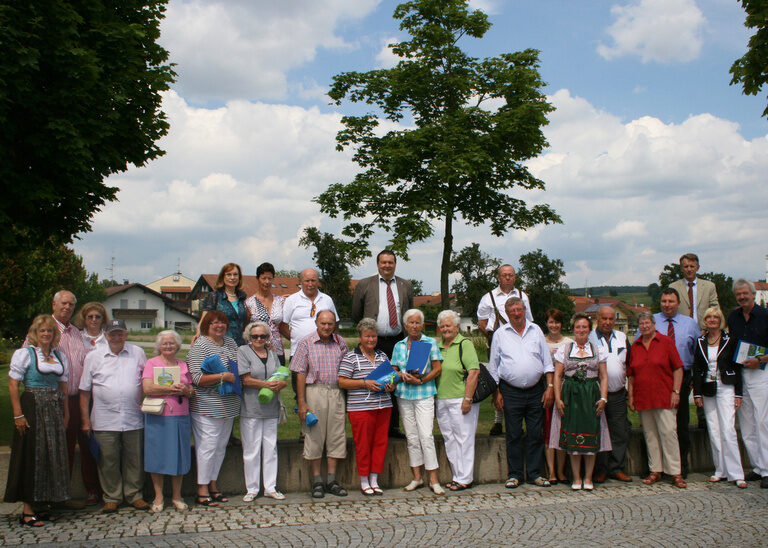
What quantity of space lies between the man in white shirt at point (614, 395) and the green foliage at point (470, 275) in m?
59.2

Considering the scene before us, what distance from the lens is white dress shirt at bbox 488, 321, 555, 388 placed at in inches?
273

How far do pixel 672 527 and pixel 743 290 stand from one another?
116 inches

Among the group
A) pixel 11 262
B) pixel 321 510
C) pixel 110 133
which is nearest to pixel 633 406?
pixel 321 510

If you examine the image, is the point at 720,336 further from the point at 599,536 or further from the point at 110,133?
the point at 110,133

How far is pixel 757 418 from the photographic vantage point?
714 centimetres

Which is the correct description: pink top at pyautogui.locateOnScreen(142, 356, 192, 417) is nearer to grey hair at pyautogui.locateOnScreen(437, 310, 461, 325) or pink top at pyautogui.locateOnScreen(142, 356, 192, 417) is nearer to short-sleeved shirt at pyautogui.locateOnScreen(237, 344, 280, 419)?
short-sleeved shirt at pyautogui.locateOnScreen(237, 344, 280, 419)

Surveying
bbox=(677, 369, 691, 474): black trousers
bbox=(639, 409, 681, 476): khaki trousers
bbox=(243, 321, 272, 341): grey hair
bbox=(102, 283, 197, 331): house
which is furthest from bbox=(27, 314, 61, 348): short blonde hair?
bbox=(102, 283, 197, 331): house

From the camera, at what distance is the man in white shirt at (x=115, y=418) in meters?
6.02

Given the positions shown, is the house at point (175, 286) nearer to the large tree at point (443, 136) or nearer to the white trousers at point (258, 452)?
the large tree at point (443, 136)

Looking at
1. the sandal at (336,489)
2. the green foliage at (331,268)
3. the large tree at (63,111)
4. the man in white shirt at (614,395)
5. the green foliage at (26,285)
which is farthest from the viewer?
the green foliage at (331,268)

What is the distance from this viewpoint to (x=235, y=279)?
7000 millimetres

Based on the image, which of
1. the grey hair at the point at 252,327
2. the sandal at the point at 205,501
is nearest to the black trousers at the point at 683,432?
the grey hair at the point at 252,327

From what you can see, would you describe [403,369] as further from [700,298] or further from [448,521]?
[700,298]

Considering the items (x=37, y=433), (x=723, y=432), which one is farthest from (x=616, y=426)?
(x=37, y=433)
